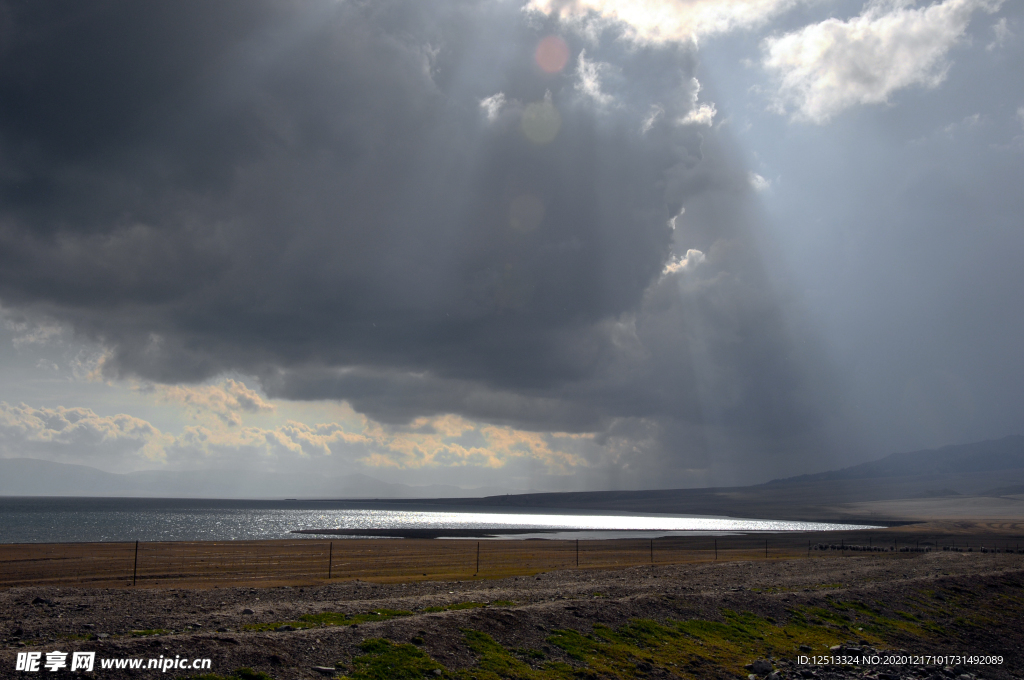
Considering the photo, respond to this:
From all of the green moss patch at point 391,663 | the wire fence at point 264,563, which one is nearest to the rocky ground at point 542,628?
the green moss patch at point 391,663

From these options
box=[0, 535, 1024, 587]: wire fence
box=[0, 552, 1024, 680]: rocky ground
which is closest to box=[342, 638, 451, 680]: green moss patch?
box=[0, 552, 1024, 680]: rocky ground

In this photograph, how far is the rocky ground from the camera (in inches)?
824

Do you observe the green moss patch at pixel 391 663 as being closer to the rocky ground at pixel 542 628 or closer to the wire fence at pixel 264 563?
the rocky ground at pixel 542 628

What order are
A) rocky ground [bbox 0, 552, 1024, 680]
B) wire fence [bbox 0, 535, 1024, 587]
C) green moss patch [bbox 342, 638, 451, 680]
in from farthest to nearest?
wire fence [bbox 0, 535, 1024, 587], rocky ground [bbox 0, 552, 1024, 680], green moss patch [bbox 342, 638, 451, 680]

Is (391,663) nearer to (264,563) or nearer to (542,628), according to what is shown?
(542,628)

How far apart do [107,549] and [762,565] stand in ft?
269

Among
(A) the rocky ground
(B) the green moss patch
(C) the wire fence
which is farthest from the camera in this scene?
(C) the wire fence

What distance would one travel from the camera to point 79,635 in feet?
76.6

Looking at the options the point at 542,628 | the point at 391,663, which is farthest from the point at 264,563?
the point at 391,663

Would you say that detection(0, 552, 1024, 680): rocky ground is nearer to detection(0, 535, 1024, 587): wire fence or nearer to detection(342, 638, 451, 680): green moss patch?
detection(342, 638, 451, 680): green moss patch

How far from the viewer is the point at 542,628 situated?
1056 inches

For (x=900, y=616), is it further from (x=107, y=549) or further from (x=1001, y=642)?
(x=107, y=549)

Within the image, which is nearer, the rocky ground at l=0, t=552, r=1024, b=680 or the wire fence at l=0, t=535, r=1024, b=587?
the rocky ground at l=0, t=552, r=1024, b=680

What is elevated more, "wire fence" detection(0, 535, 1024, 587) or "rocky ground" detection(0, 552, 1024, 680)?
"rocky ground" detection(0, 552, 1024, 680)
